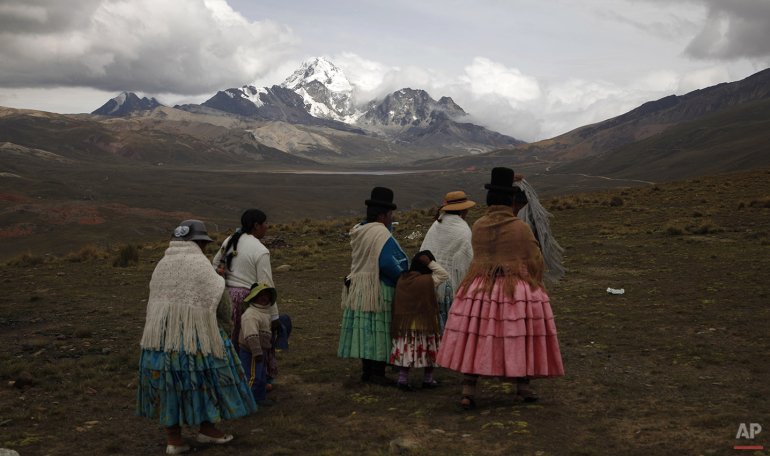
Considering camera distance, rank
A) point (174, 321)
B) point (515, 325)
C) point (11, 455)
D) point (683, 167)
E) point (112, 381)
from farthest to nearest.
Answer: point (683, 167), point (112, 381), point (515, 325), point (174, 321), point (11, 455)

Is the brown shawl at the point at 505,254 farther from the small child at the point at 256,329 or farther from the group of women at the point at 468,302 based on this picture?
the small child at the point at 256,329

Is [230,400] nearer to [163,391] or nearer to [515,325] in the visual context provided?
[163,391]

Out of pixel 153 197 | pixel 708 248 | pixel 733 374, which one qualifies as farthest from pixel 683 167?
pixel 733 374

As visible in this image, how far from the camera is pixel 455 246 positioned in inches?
241

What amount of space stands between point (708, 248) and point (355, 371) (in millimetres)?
11280

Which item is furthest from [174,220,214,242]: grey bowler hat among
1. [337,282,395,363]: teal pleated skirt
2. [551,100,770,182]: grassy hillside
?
[551,100,770,182]: grassy hillside

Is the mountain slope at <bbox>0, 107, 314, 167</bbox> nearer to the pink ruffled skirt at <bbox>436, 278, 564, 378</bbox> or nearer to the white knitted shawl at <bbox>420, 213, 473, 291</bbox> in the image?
the white knitted shawl at <bbox>420, 213, 473, 291</bbox>

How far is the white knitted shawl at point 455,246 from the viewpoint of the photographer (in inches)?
240

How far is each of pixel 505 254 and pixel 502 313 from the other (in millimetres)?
540

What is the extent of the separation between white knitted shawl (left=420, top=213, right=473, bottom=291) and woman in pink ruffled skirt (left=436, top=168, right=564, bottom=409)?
2.86 ft

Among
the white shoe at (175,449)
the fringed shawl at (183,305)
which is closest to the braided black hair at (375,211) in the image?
the fringed shawl at (183,305)

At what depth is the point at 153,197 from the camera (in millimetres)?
80750

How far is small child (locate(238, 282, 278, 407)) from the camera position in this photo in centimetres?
490

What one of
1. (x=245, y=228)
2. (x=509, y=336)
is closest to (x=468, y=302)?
(x=509, y=336)
